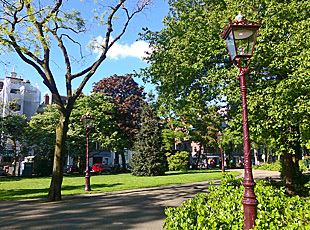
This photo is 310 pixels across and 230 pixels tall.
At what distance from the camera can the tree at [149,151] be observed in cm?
2534

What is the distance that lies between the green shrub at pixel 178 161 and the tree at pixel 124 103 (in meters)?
6.20

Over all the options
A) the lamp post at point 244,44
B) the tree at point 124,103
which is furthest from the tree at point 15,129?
the lamp post at point 244,44

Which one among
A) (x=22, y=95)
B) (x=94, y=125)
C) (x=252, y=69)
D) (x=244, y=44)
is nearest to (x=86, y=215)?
(x=244, y=44)

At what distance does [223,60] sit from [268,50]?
7.44ft

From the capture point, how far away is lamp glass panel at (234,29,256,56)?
467cm

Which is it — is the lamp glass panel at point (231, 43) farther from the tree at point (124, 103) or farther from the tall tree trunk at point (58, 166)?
the tree at point (124, 103)

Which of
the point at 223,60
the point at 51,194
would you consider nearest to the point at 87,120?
the point at 51,194

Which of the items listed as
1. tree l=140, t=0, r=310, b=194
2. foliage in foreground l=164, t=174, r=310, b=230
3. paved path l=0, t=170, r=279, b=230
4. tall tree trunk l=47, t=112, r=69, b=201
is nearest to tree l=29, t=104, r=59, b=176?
paved path l=0, t=170, r=279, b=230

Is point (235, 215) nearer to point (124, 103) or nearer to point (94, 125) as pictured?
point (94, 125)

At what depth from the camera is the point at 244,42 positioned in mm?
4746

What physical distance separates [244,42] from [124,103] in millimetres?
31852

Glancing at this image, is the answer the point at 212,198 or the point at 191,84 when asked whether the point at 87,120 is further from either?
the point at 212,198

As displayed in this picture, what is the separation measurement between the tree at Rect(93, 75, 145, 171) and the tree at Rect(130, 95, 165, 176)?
229 inches

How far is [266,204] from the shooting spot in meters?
4.55
